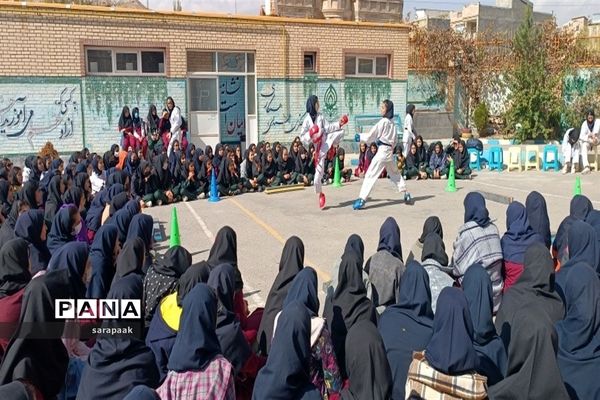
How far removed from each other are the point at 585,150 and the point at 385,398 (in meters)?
14.9

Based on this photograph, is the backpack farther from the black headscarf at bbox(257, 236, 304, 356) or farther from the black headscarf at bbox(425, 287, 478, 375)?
the black headscarf at bbox(425, 287, 478, 375)

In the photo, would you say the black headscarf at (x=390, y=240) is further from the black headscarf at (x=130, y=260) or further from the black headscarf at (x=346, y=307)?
the black headscarf at (x=130, y=260)

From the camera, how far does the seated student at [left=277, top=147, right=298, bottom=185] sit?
1451 cm

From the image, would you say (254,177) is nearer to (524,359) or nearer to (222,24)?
(222,24)

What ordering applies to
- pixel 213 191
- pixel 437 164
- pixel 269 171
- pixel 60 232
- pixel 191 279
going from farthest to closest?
pixel 437 164
pixel 269 171
pixel 213 191
pixel 60 232
pixel 191 279

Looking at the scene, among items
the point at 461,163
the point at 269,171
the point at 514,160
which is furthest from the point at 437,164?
the point at 269,171

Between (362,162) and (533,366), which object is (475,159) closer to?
(362,162)

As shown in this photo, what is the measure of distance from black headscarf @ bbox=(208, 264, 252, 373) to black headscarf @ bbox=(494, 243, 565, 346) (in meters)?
1.76

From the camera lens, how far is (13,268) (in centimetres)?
436

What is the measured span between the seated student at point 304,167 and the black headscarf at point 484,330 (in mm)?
10588

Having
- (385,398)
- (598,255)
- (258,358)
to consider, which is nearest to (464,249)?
(598,255)

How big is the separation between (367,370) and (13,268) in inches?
111

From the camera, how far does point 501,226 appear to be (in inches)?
376

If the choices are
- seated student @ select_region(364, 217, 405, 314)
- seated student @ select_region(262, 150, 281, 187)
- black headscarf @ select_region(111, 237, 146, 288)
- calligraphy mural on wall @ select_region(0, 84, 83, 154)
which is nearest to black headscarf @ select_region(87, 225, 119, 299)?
black headscarf @ select_region(111, 237, 146, 288)
